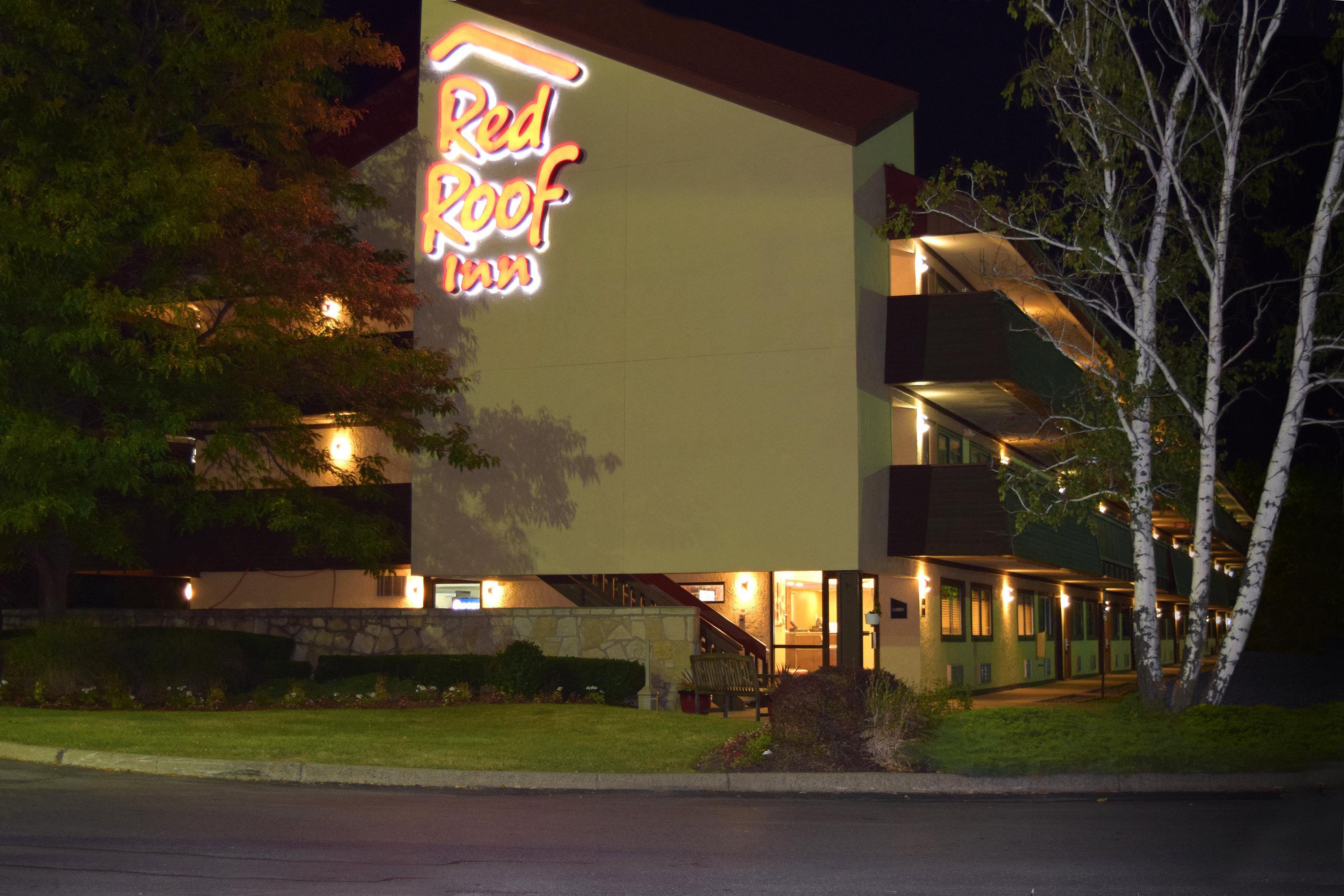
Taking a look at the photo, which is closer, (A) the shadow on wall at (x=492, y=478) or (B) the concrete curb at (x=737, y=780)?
(B) the concrete curb at (x=737, y=780)

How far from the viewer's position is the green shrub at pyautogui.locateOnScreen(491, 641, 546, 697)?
23281mm

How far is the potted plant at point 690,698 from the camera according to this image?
23.9 metres

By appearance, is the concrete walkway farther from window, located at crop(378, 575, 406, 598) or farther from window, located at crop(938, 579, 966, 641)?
window, located at crop(378, 575, 406, 598)

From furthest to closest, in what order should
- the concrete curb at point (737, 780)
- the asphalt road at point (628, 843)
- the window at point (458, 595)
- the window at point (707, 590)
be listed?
the window at point (707, 590) < the window at point (458, 595) < the concrete curb at point (737, 780) < the asphalt road at point (628, 843)

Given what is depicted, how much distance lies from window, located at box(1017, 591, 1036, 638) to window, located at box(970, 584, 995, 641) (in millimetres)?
3522

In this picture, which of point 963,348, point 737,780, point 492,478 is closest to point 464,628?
point 492,478

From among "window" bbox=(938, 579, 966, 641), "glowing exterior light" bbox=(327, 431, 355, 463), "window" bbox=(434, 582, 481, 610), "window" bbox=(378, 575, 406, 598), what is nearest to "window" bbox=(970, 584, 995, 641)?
"window" bbox=(938, 579, 966, 641)

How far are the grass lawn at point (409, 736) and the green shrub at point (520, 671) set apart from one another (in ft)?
7.66

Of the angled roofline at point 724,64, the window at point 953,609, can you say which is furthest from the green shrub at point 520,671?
the angled roofline at point 724,64

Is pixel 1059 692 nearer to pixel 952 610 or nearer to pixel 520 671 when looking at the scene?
pixel 952 610

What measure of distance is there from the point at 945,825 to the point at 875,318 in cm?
1575

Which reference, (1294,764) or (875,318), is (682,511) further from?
(1294,764)

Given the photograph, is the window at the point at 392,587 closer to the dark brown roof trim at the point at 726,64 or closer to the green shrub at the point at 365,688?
A: the green shrub at the point at 365,688

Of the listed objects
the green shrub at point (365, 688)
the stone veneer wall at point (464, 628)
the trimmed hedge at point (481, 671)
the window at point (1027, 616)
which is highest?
the window at point (1027, 616)
